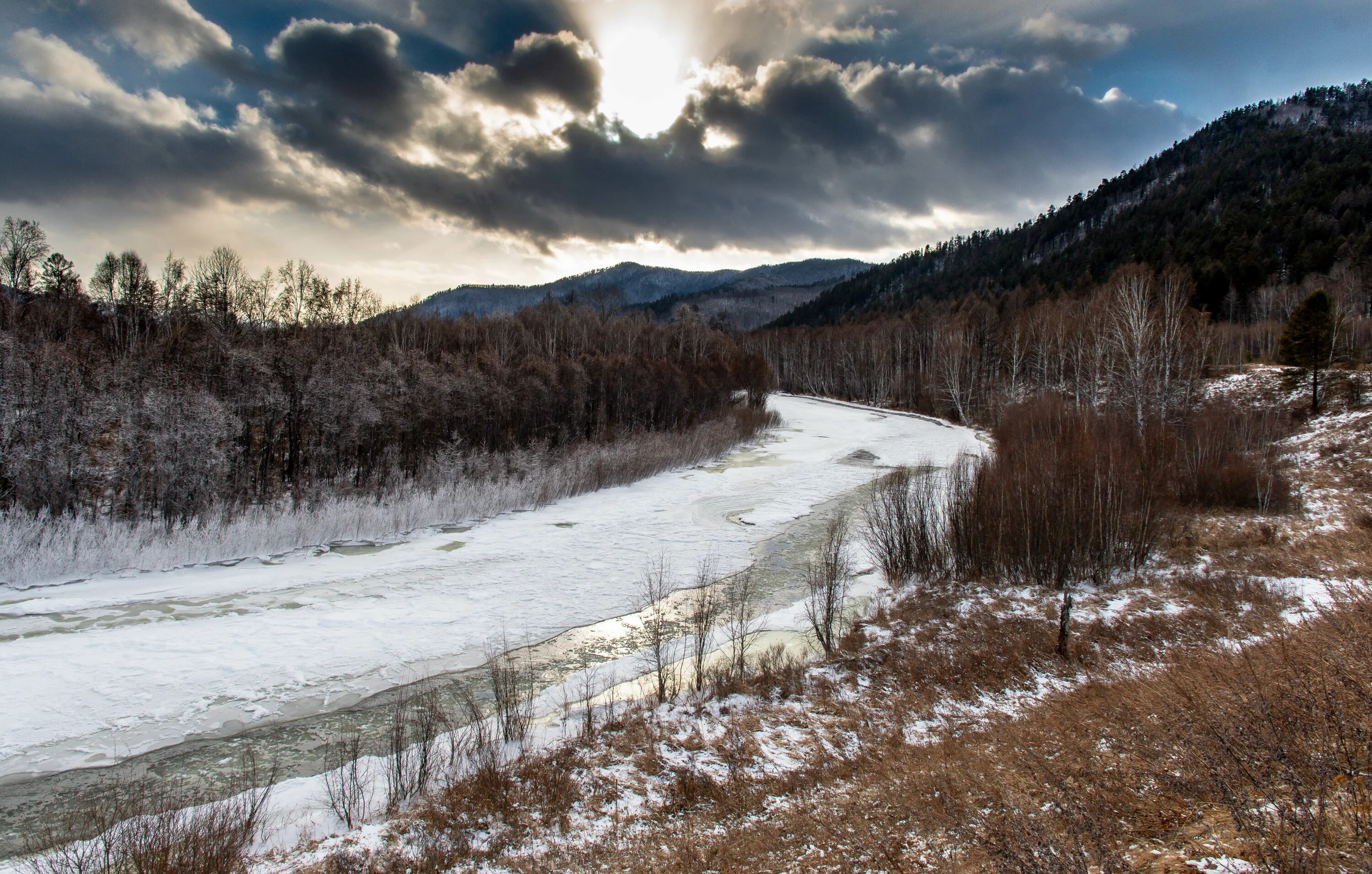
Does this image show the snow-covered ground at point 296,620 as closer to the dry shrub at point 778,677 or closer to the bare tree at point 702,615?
the bare tree at point 702,615

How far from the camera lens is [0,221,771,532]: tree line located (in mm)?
15750

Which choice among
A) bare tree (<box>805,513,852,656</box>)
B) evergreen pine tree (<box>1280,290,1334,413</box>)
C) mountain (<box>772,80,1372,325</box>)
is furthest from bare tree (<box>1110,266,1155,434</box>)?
mountain (<box>772,80,1372,325</box>)

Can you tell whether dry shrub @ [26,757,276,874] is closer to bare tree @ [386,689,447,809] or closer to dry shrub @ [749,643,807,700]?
bare tree @ [386,689,447,809]

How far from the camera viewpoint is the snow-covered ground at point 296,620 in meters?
8.78

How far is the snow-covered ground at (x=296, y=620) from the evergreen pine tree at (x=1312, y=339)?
33.3 metres

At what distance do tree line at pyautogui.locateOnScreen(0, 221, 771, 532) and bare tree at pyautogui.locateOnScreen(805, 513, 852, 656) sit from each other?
15.3 m

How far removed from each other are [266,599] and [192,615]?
1268 mm

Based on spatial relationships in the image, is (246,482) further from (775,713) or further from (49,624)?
(775,713)

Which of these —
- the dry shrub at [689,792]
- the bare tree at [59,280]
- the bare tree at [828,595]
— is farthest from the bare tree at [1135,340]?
the bare tree at [59,280]

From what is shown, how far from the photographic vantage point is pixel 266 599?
12969 mm

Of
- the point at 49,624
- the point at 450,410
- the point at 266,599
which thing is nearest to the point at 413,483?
the point at 450,410

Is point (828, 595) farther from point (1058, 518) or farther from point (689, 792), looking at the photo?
point (1058, 518)

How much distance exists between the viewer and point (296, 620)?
12.0 metres

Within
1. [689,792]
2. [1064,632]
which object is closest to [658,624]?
[689,792]
